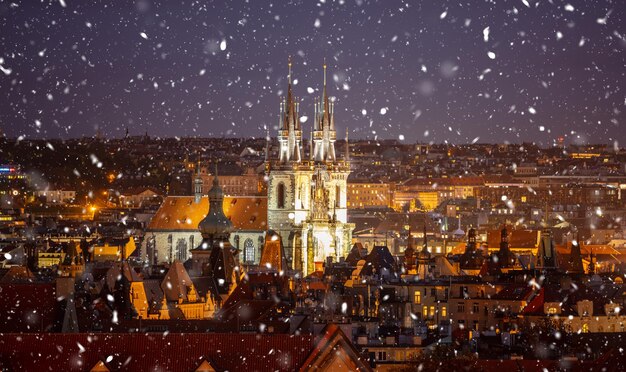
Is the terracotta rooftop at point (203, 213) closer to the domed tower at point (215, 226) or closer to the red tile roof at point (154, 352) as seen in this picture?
the domed tower at point (215, 226)

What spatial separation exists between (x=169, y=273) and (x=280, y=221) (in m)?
40.0

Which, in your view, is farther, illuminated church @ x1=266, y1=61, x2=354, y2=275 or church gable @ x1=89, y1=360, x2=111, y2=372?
illuminated church @ x1=266, y1=61, x2=354, y2=275

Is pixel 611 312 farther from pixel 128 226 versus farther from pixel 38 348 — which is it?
pixel 128 226

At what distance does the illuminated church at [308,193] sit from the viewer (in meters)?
111

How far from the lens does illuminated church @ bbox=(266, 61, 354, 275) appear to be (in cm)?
11112

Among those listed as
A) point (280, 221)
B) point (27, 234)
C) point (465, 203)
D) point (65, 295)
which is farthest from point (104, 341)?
point (465, 203)

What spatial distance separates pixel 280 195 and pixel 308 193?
5.71 feet

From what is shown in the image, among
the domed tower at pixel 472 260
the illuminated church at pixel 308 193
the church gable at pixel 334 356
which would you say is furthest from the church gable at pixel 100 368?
the illuminated church at pixel 308 193

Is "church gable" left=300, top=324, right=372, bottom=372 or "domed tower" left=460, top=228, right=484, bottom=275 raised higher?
"domed tower" left=460, top=228, right=484, bottom=275

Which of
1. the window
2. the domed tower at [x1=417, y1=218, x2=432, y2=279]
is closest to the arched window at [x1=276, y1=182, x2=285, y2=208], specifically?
the domed tower at [x1=417, y1=218, x2=432, y2=279]

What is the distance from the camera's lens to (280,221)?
370 feet

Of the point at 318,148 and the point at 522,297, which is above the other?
the point at 318,148

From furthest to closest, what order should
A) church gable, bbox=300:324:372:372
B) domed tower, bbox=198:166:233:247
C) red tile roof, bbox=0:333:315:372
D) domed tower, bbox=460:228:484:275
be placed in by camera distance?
1. domed tower, bbox=198:166:233:247
2. domed tower, bbox=460:228:484:275
3. red tile roof, bbox=0:333:315:372
4. church gable, bbox=300:324:372:372

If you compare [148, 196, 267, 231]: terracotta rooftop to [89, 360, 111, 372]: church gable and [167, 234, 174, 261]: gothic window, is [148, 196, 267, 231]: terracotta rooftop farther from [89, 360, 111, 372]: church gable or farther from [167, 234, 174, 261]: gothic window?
[89, 360, 111, 372]: church gable
